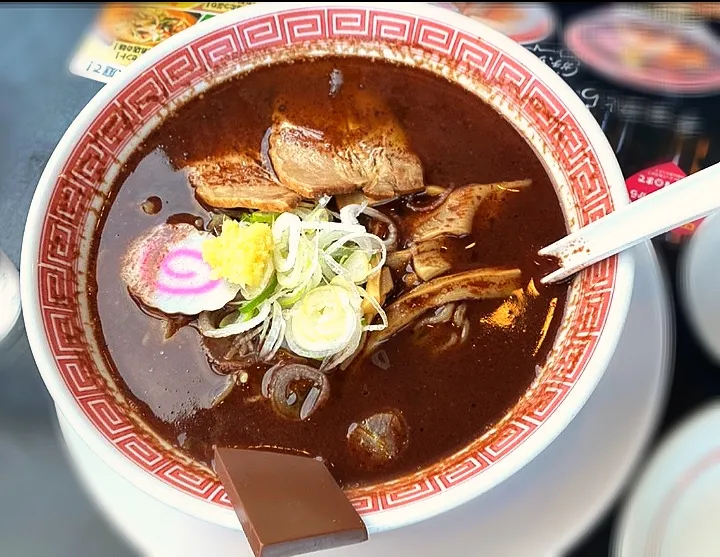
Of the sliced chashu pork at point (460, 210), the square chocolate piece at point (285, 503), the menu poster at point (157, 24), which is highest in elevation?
the menu poster at point (157, 24)

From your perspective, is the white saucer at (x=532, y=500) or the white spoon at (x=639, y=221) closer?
the white spoon at (x=639, y=221)

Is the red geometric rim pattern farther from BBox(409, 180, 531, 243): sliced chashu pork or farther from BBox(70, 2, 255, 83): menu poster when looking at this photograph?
BBox(70, 2, 255, 83): menu poster

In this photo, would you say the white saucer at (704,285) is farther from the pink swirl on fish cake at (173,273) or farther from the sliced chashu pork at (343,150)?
the pink swirl on fish cake at (173,273)

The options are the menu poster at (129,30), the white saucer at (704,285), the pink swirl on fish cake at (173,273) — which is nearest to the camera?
the pink swirl on fish cake at (173,273)

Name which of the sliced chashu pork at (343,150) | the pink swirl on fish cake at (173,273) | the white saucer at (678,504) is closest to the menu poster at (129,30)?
the sliced chashu pork at (343,150)

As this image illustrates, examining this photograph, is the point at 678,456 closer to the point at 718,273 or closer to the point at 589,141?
the point at 718,273

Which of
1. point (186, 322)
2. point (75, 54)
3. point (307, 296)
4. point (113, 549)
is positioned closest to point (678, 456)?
point (307, 296)

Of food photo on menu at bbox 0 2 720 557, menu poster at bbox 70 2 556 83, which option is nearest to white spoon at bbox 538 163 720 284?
food photo on menu at bbox 0 2 720 557

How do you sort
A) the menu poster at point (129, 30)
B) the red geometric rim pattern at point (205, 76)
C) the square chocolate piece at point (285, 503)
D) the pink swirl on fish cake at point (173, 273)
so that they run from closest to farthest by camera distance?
the square chocolate piece at point (285, 503), the red geometric rim pattern at point (205, 76), the pink swirl on fish cake at point (173, 273), the menu poster at point (129, 30)

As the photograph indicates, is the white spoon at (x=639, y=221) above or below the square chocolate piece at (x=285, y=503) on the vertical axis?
above
